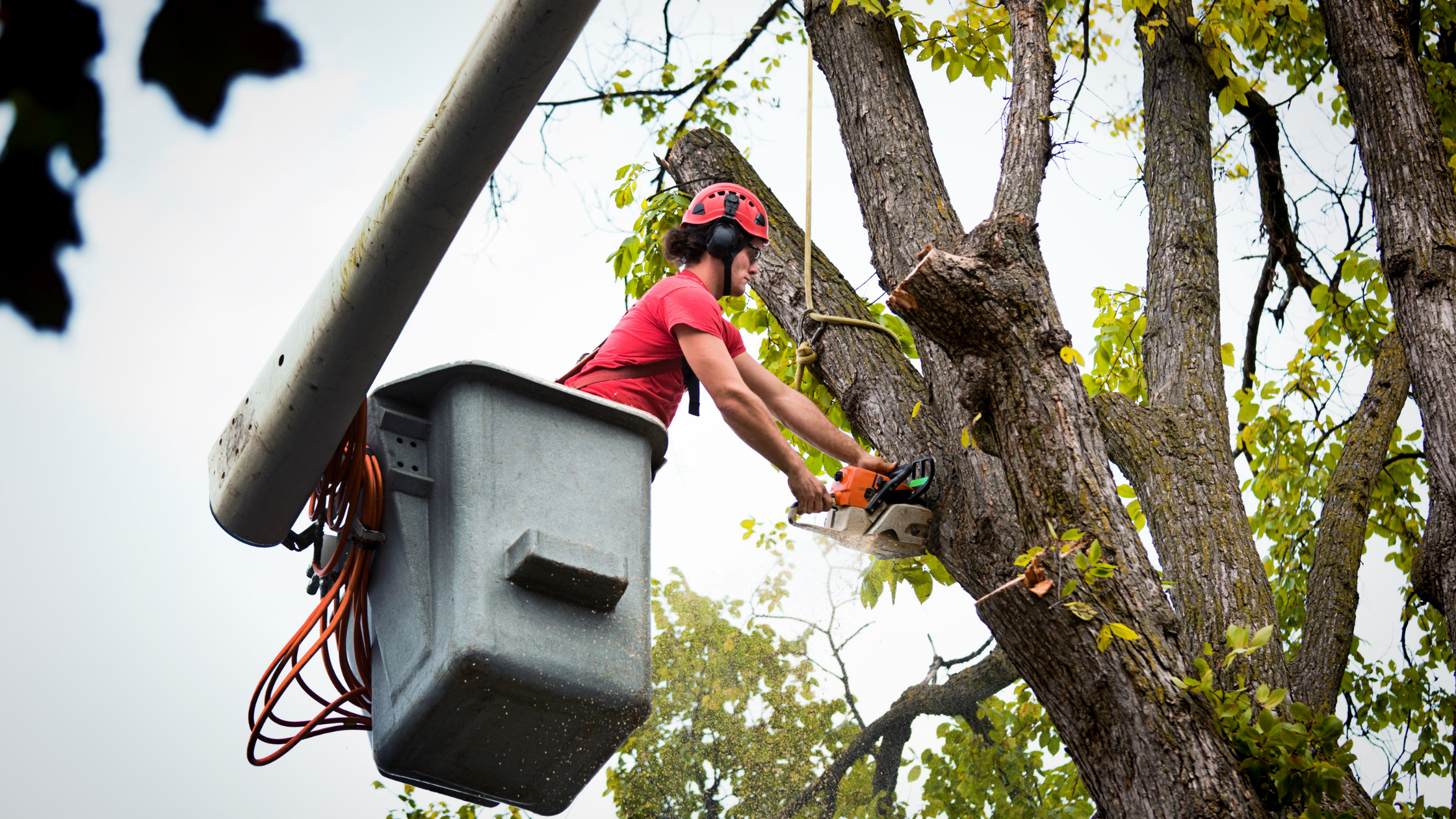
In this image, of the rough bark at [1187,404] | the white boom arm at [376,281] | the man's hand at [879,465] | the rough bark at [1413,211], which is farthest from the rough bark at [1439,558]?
the white boom arm at [376,281]

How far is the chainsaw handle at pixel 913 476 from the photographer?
328cm

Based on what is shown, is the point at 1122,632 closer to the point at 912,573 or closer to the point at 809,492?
the point at 809,492

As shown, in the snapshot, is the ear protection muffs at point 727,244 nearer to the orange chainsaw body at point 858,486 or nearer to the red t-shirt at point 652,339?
the red t-shirt at point 652,339

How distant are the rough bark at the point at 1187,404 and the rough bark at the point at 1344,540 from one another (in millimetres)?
370

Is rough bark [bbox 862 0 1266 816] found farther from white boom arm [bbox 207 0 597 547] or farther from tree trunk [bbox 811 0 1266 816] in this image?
white boom arm [bbox 207 0 597 547]

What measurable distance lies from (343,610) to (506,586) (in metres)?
0.48

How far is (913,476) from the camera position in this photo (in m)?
3.32

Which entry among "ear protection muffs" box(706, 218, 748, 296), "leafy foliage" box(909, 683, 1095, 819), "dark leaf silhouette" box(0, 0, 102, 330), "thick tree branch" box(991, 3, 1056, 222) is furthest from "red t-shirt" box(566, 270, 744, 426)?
"leafy foliage" box(909, 683, 1095, 819)

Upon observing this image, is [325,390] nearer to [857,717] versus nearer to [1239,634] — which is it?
[1239,634]

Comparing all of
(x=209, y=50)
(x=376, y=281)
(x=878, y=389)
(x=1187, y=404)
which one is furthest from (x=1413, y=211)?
(x=209, y=50)

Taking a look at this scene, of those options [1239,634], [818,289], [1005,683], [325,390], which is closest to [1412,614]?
[818,289]

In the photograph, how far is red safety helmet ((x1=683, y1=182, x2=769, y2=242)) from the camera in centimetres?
385

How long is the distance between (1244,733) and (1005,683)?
299 inches

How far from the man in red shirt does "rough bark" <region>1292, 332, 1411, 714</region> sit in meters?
1.45
